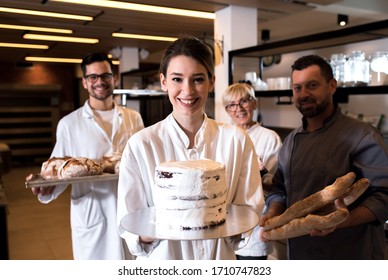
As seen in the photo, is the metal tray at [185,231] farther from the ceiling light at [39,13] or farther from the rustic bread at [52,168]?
the ceiling light at [39,13]

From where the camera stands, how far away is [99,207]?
6.13 ft

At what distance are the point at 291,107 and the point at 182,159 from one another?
491cm

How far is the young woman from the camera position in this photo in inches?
41.4

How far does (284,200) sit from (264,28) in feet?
14.1

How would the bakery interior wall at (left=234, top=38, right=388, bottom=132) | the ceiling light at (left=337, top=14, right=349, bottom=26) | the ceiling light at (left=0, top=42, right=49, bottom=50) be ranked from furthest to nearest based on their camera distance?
the ceiling light at (left=0, top=42, right=49, bottom=50) → the ceiling light at (left=337, top=14, right=349, bottom=26) → the bakery interior wall at (left=234, top=38, right=388, bottom=132)

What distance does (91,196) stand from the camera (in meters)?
1.88

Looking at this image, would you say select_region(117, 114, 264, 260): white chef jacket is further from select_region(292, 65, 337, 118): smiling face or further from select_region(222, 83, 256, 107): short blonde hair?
select_region(222, 83, 256, 107): short blonde hair

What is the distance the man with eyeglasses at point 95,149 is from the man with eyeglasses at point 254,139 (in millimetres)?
577

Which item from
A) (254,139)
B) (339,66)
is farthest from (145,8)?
(254,139)

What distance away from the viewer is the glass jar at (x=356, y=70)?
2475 mm

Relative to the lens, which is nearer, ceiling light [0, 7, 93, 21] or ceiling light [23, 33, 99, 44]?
ceiling light [0, 7, 93, 21]

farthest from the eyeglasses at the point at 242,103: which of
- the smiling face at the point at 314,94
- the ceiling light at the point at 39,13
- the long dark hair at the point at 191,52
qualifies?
the ceiling light at the point at 39,13

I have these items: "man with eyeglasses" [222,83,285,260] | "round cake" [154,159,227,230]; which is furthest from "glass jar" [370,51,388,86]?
"round cake" [154,159,227,230]

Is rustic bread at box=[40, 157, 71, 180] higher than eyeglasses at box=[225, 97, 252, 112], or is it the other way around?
eyeglasses at box=[225, 97, 252, 112]
